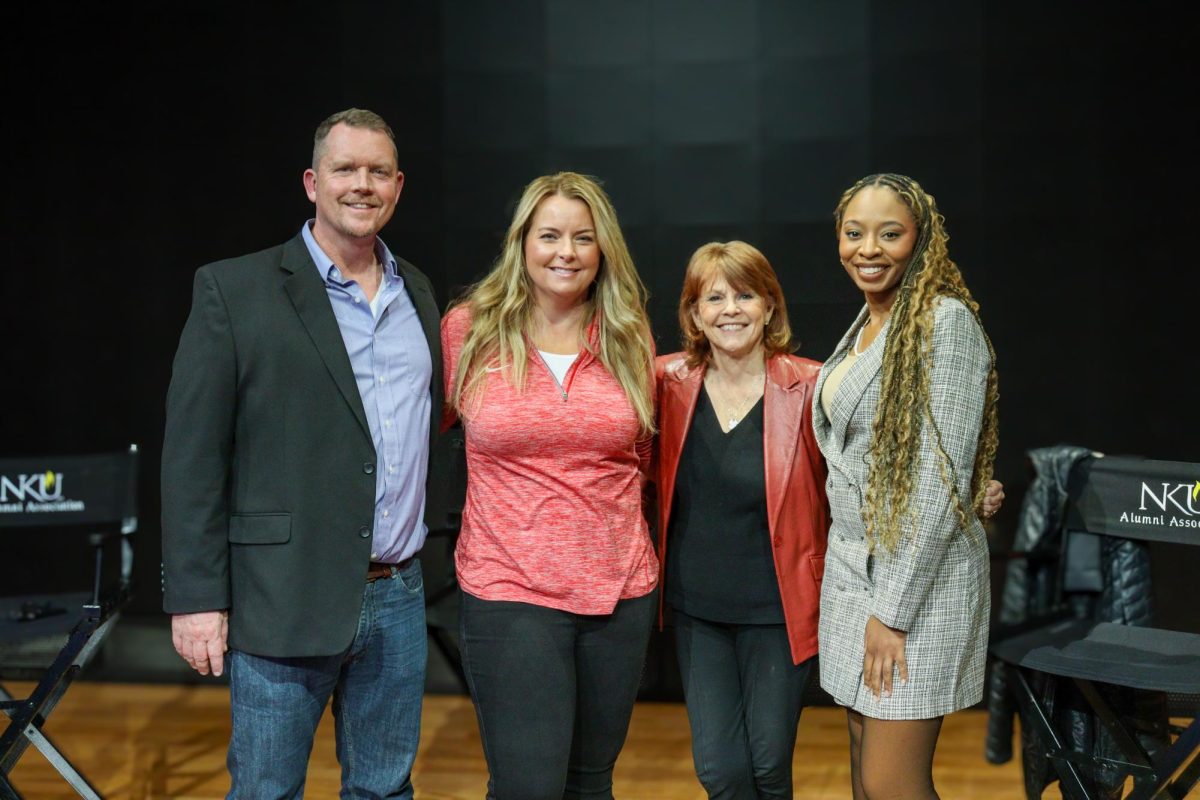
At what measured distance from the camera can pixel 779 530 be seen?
8.32 feet

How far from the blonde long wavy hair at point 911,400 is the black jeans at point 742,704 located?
0.41 metres

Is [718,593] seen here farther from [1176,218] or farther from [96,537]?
[1176,218]

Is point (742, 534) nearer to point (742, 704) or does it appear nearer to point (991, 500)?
point (742, 704)

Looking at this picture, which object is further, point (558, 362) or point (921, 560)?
point (558, 362)

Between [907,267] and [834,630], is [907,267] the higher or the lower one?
the higher one

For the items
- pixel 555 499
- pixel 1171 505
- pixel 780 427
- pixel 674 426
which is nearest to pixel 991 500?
pixel 780 427

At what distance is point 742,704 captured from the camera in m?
2.61

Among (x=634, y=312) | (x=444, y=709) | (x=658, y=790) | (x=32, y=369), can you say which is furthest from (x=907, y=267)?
(x=32, y=369)

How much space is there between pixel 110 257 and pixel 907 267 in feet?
11.2

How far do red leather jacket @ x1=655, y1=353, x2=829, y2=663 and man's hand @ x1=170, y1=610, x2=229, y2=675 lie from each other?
95 cm

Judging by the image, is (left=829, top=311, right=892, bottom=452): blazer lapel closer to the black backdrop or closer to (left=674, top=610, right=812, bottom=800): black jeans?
(left=674, top=610, right=812, bottom=800): black jeans

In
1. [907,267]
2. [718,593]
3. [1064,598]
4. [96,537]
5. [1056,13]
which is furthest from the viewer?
[1056,13]

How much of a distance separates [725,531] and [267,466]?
3.20 ft

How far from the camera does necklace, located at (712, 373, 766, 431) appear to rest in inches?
103
